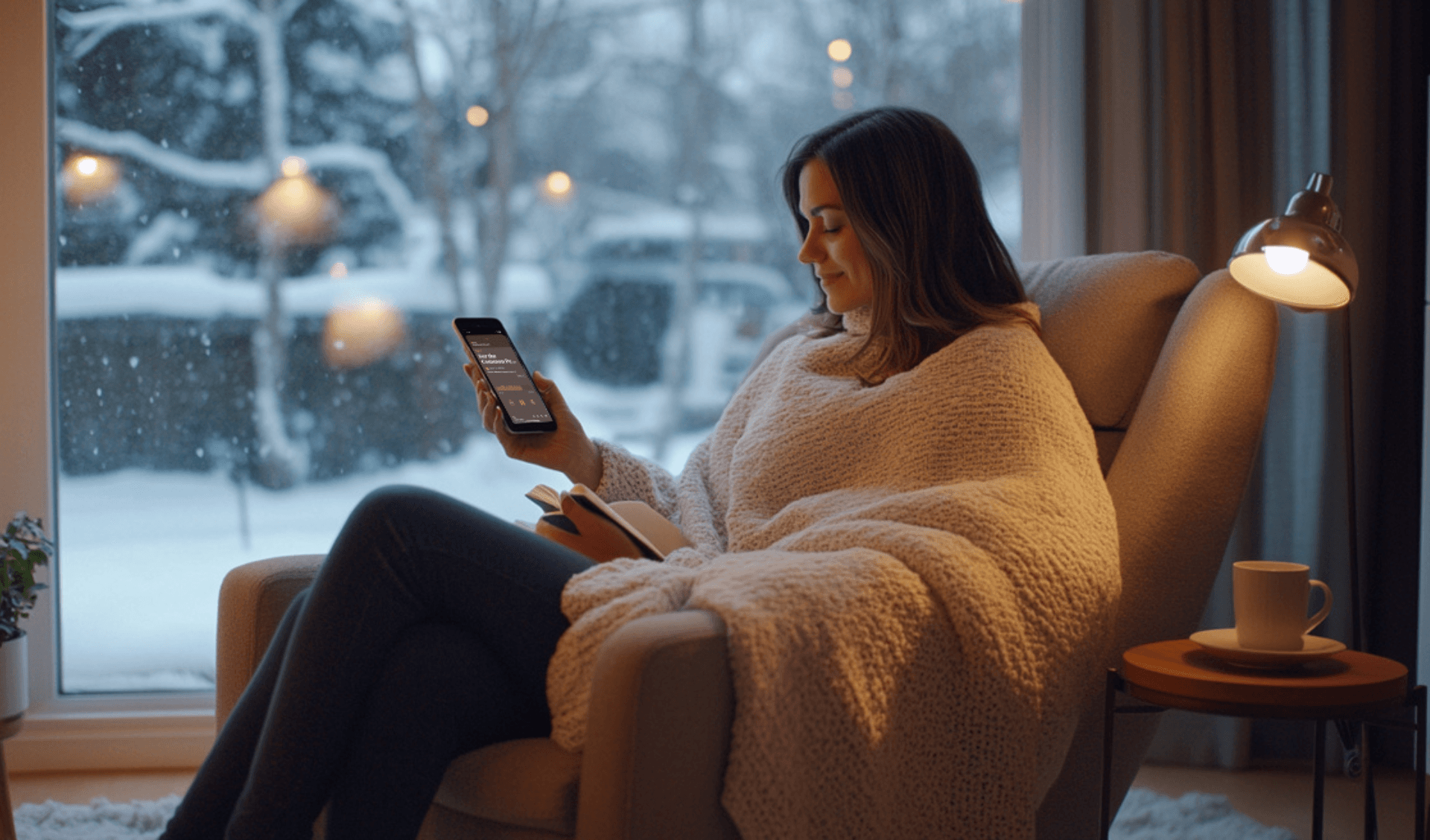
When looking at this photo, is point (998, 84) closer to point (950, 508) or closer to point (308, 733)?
point (950, 508)

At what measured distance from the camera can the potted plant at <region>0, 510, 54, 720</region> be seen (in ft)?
5.99

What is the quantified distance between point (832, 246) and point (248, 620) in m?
0.97

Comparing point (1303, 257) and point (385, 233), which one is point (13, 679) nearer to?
point (385, 233)

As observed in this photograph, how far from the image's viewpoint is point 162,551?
8.25 ft

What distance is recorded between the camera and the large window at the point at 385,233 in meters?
2.44

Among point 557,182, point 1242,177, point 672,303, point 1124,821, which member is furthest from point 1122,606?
point 557,182

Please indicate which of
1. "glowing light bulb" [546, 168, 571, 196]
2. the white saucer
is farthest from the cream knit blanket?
"glowing light bulb" [546, 168, 571, 196]

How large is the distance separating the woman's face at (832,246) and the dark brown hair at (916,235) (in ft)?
0.08

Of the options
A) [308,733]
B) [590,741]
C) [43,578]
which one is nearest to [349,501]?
[43,578]

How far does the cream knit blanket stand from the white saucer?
0.39 ft

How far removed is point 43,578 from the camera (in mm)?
2326

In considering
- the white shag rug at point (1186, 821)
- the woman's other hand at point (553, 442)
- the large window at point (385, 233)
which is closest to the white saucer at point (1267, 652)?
the white shag rug at point (1186, 821)

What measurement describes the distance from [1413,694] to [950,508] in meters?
0.51

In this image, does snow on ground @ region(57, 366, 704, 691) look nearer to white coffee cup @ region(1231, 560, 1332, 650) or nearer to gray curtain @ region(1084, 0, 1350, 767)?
gray curtain @ region(1084, 0, 1350, 767)
